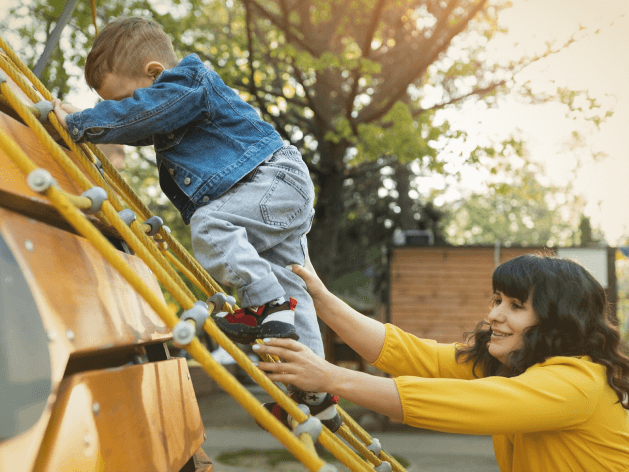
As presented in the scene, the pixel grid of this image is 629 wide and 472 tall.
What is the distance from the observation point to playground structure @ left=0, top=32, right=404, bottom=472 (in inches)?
41.1

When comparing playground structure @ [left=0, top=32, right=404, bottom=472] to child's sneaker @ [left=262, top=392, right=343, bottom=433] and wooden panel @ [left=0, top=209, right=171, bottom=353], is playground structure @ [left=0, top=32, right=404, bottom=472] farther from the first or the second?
child's sneaker @ [left=262, top=392, right=343, bottom=433]

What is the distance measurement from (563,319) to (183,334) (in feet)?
4.50

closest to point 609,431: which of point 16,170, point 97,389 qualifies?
point 97,389

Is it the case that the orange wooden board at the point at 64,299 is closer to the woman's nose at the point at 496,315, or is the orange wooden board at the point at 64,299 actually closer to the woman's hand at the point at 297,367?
the woman's hand at the point at 297,367

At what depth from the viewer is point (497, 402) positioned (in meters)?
1.72

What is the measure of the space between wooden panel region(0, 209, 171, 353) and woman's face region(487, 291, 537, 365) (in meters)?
1.21

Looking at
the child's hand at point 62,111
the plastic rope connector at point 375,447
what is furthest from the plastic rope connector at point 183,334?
the plastic rope connector at point 375,447

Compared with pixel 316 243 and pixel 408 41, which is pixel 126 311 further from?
pixel 408 41

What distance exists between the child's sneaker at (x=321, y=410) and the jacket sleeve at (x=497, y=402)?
26 cm

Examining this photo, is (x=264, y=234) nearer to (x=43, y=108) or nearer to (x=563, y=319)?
(x=43, y=108)

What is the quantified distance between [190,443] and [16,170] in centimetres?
100

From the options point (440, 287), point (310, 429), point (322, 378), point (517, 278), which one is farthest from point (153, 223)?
point (440, 287)

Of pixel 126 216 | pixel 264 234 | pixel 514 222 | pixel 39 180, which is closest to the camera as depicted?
pixel 39 180

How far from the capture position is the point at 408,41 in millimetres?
10172
